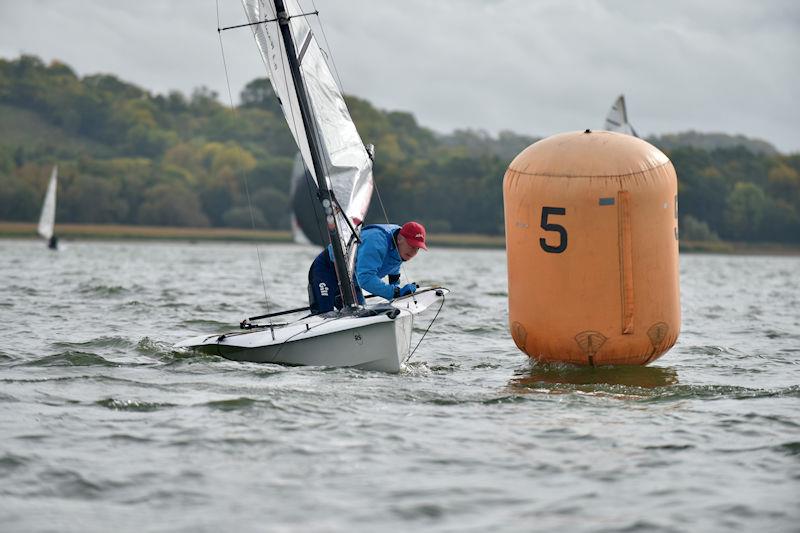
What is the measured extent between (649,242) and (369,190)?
127 inches

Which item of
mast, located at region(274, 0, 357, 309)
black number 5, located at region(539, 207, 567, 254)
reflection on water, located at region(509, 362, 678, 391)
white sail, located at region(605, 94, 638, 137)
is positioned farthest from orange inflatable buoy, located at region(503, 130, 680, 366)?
white sail, located at region(605, 94, 638, 137)

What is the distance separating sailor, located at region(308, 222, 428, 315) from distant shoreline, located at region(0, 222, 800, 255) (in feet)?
224

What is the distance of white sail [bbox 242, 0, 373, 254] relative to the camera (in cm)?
1160

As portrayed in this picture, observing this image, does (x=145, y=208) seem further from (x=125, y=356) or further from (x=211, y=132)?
(x=125, y=356)

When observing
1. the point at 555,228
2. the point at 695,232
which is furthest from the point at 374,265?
the point at 695,232

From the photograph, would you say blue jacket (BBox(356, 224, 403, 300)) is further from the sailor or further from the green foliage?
the green foliage

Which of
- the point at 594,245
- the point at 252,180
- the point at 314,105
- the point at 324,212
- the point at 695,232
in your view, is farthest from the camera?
the point at 252,180

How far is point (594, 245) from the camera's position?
10.1m

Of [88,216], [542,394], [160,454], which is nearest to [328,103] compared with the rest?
[542,394]

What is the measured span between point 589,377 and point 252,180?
89328mm

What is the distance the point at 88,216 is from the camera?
88875 millimetres

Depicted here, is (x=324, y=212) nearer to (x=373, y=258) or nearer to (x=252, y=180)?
(x=373, y=258)

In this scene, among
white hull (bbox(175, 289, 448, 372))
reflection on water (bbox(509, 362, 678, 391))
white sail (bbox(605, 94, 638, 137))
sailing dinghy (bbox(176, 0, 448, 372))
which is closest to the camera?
reflection on water (bbox(509, 362, 678, 391))

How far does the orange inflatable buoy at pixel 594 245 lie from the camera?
10070mm
